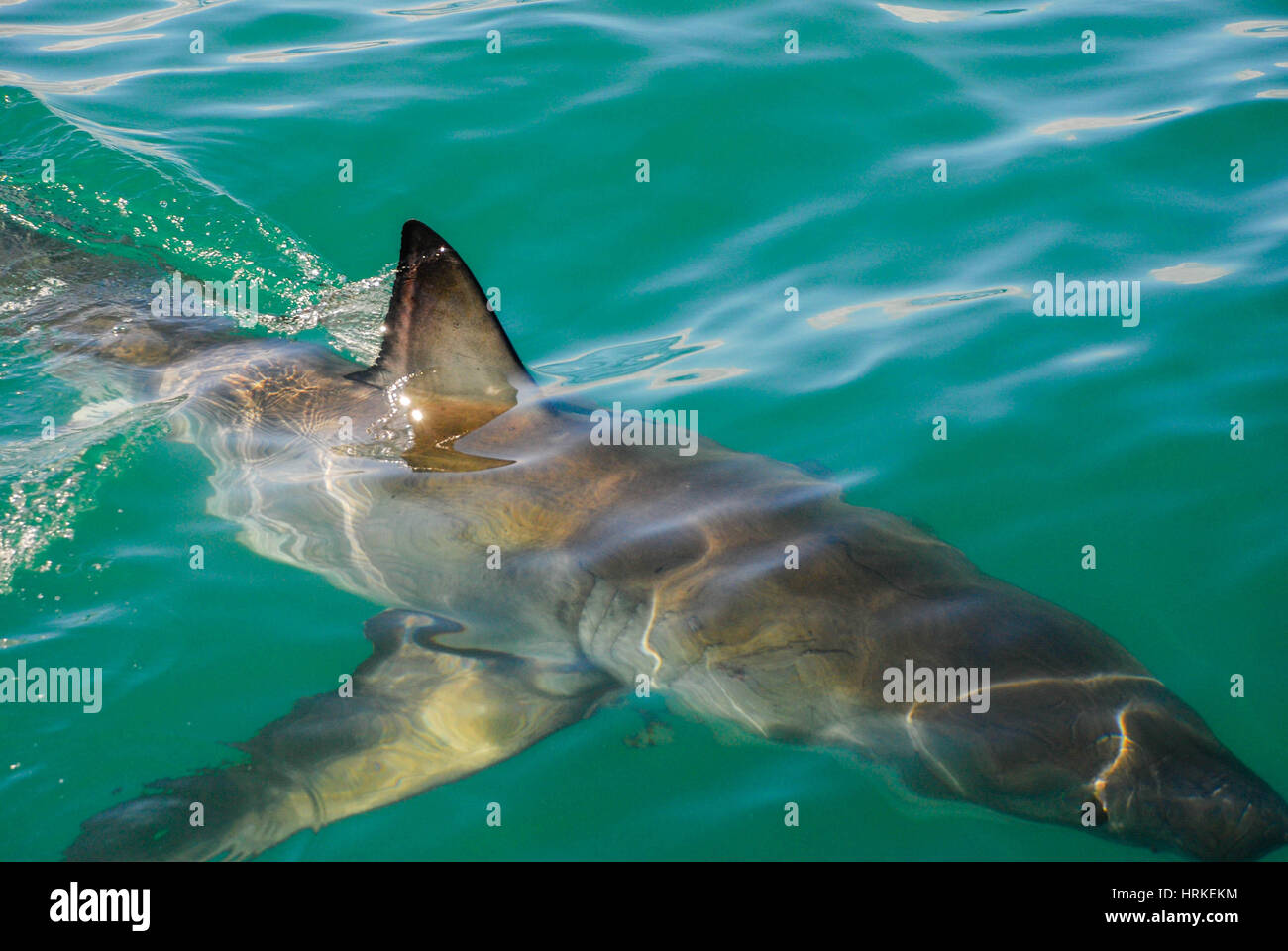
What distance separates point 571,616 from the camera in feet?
15.1

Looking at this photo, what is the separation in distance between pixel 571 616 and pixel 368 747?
98 cm

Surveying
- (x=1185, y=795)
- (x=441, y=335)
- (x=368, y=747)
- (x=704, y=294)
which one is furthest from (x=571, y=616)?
(x=704, y=294)

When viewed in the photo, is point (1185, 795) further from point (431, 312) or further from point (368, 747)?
point (431, 312)

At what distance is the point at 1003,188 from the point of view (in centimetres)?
786

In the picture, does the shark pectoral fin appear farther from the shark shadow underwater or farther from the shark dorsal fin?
the shark dorsal fin

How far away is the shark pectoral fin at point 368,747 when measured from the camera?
151 inches

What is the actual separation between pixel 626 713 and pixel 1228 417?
3.64 m

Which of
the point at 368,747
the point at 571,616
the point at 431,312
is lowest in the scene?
the point at 368,747

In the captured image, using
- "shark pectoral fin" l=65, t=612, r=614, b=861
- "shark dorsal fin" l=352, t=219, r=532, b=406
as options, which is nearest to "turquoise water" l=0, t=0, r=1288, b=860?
"shark pectoral fin" l=65, t=612, r=614, b=861

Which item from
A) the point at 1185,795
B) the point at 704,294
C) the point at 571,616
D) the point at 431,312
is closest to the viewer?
the point at 1185,795

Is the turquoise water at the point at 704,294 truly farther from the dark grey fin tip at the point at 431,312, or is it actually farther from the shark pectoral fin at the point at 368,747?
the dark grey fin tip at the point at 431,312

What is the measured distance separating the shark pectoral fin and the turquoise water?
12cm

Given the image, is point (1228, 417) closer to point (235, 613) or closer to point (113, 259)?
point (235, 613)
